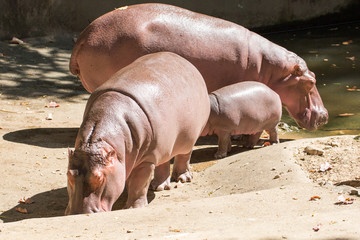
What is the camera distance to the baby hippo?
594cm

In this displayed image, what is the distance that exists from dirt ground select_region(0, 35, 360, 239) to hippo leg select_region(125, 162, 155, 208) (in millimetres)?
131

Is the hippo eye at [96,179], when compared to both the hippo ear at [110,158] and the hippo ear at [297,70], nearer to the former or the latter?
the hippo ear at [110,158]

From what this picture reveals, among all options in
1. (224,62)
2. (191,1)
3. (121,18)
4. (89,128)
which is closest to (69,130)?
(121,18)

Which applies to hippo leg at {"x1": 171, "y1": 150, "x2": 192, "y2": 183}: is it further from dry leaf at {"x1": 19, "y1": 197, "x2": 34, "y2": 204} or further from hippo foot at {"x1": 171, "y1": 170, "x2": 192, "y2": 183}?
dry leaf at {"x1": 19, "y1": 197, "x2": 34, "y2": 204}

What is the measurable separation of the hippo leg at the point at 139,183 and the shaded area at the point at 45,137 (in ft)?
6.08

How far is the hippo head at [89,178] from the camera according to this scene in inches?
149

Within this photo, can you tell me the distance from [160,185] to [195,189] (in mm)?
289

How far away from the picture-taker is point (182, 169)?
208 inches

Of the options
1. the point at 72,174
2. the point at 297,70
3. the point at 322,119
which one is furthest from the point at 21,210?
the point at 322,119

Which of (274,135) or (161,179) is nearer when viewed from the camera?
(161,179)

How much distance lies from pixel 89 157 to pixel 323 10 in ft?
34.5

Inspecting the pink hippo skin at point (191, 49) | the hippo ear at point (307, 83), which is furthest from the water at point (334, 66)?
the hippo ear at point (307, 83)

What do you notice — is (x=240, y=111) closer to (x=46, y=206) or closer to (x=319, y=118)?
(x=319, y=118)

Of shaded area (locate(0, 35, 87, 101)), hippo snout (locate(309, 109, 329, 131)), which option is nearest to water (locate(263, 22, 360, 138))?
hippo snout (locate(309, 109, 329, 131))
